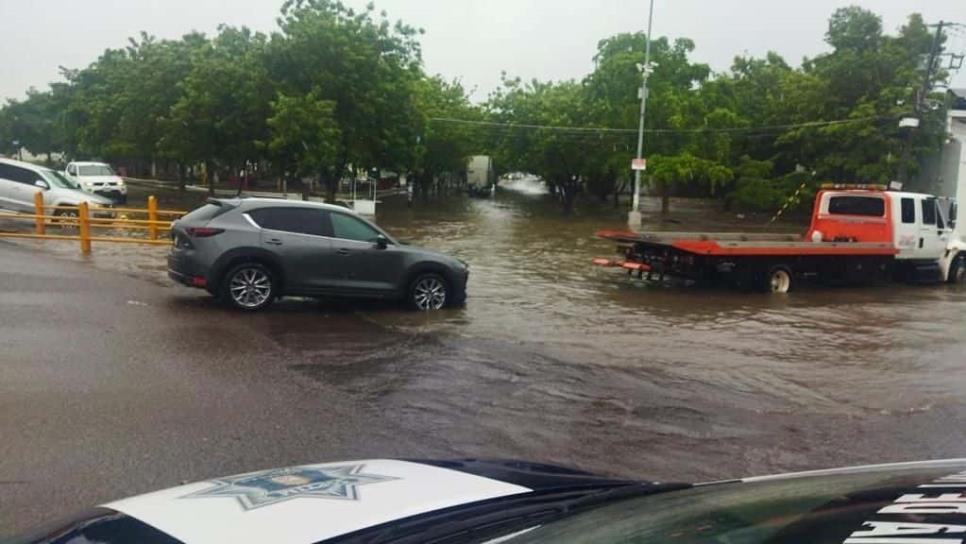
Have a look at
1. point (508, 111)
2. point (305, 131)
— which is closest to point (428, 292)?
point (305, 131)

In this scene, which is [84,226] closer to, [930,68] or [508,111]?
[930,68]

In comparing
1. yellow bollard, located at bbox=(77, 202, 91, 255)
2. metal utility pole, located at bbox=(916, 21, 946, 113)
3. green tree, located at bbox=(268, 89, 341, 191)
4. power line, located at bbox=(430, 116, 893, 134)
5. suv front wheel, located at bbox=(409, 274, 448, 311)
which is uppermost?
metal utility pole, located at bbox=(916, 21, 946, 113)

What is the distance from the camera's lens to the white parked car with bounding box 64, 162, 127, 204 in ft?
110

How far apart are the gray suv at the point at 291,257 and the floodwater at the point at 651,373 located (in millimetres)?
448

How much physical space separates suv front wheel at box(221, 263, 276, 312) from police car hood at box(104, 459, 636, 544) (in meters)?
9.42

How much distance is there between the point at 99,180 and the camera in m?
34.1

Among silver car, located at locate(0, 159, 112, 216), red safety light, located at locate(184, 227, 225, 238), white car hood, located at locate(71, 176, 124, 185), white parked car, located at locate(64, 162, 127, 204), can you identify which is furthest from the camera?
white car hood, located at locate(71, 176, 124, 185)

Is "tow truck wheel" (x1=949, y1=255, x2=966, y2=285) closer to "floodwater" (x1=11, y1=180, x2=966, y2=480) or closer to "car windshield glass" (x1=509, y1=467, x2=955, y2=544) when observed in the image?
"floodwater" (x1=11, y1=180, x2=966, y2=480)

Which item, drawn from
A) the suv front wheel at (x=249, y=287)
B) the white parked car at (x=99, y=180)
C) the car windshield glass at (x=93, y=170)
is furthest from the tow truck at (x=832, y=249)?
the car windshield glass at (x=93, y=170)

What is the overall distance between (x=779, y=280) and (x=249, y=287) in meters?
10.9

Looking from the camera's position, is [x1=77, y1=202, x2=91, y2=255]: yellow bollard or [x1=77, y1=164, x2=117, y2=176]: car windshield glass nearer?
[x1=77, y1=202, x2=91, y2=255]: yellow bollard

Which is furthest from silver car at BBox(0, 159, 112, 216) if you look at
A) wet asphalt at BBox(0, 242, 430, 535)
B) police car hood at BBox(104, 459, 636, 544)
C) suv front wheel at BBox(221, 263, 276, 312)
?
police car hood at BBox(104, 459, 636, 544)

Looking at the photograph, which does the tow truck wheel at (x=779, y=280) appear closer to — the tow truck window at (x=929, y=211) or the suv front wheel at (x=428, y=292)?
the tow truck window at (x=929, y=211)

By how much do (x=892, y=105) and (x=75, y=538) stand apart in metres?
43.8
